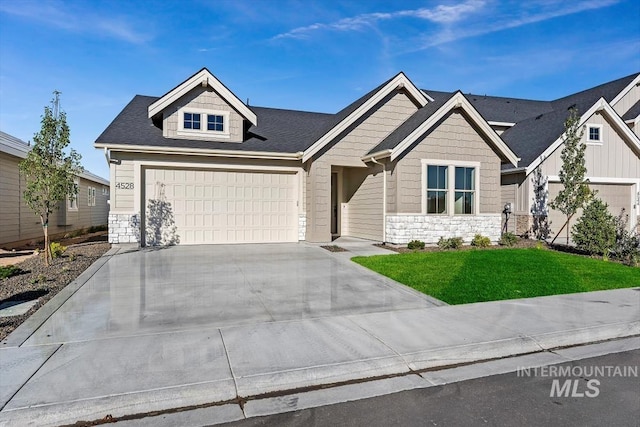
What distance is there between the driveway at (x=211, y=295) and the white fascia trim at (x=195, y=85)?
546 cm

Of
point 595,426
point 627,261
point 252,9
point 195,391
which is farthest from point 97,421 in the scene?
point 627,261

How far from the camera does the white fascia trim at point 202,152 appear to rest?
1288 cm

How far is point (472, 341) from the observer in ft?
16.3

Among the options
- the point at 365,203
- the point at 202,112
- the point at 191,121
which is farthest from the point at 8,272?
the point at 365,203

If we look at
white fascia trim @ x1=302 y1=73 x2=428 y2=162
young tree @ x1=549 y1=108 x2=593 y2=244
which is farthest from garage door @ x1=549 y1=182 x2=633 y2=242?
white fascia trim @ x1=302 y1=73 x2=428 y2=162

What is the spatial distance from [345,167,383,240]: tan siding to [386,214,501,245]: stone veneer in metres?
0.91

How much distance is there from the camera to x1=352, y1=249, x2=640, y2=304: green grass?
7.71 meters

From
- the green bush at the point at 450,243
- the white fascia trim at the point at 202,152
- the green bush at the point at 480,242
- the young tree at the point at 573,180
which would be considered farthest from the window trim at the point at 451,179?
the white fascia trim at the point at 202,152

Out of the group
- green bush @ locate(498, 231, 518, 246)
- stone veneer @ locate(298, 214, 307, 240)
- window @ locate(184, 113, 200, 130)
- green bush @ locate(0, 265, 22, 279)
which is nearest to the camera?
green bush @ locate(0, 265, 22, 279)

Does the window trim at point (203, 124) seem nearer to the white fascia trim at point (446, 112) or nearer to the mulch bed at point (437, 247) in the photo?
the white fascia trim at point (446, 112)

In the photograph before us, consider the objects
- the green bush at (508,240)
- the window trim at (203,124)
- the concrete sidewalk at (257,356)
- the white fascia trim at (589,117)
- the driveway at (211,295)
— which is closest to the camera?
the concrete sidewalk at (257,356)

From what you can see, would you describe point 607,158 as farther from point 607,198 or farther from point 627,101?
point 627,101

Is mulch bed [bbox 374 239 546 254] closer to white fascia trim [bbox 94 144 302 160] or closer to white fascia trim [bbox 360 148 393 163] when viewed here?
white fascia trim [bbox 360 148 393 163]

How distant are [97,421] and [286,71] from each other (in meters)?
17.2
